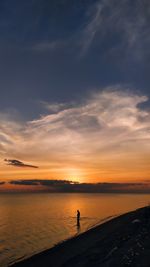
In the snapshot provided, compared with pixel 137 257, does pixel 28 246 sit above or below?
below

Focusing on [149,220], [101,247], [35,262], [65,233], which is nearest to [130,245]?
[101,247]

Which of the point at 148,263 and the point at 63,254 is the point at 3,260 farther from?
the point at 148,263

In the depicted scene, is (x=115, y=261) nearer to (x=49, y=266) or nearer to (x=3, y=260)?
(x=49, y=266)

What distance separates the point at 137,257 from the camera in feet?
86.4

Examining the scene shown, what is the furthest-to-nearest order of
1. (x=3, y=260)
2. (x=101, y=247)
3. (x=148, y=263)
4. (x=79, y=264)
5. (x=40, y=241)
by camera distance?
(x=40, y=241), (x=3, y=260), (x=101, y=247), (x=79, y=264), (x=148, y=263)

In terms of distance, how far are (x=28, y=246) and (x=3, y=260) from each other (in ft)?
31.6

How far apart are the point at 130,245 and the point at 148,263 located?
7.53 metres

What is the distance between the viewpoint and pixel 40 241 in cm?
5362

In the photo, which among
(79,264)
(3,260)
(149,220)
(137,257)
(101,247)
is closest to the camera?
(137,257)

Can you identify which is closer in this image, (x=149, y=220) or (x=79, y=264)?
(x=79, y=264)

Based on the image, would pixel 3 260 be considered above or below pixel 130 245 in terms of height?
below

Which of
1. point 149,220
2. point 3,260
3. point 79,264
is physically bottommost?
point 3,260

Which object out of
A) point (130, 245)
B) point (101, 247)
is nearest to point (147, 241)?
point (130, 245)

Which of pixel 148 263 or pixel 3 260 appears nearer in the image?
pixel 148 263
